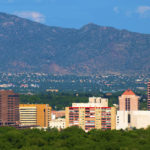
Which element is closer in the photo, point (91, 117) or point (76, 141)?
point (76, 141)

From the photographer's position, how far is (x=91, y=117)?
176 metres

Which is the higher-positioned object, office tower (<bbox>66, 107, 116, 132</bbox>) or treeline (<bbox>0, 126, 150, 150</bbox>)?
office tower (<bbox>66, 107, 116, 132</bbox>)

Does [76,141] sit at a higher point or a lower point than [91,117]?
lower

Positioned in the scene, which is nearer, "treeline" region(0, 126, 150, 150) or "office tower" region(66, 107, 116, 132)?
"treeline" region(0, 126, 150, 150)

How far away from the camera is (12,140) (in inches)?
4161

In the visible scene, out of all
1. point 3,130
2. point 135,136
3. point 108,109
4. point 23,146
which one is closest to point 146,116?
point 108,109

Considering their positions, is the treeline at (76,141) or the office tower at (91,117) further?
the office tower at (91,117)

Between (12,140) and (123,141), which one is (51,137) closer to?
(12,140)

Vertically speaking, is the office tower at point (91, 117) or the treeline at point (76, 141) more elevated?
the office tower at point (91, 117)

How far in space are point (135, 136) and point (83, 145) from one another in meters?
15.6

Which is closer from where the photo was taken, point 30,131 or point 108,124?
point 30,131

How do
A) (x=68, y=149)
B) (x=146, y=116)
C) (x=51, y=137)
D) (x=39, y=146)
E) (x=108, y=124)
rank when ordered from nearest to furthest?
(x=68, y=149), (x=39, y=146), (x=51, y=137), (x=108, y=124), (x=146, y=116)

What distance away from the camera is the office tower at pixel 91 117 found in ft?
570

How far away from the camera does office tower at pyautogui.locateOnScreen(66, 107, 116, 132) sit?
570 feet
